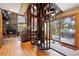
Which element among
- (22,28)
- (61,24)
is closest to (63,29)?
(61,24)

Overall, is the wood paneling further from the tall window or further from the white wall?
the white wall

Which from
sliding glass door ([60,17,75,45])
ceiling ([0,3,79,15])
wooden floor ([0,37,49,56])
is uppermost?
ceiling ([0,3,79,15])

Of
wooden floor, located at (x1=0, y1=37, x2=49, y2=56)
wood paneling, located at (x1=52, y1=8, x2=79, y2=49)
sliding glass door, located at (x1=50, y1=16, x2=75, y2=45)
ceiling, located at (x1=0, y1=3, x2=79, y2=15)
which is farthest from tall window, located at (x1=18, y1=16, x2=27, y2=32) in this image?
wood paneling, located at (x1=52, y1=8, x2=79, y2=49)

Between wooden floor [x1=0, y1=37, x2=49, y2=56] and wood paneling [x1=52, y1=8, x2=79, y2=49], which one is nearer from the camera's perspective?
wood paneling [x1=52, y1=8, x2=79, y2=49]

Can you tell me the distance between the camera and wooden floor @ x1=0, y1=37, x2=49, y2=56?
219cm

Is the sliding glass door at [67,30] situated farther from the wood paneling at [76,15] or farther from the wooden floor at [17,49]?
the wooden floor at [17,49]

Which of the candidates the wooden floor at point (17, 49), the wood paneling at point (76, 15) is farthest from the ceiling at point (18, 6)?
the wooden floor at point (17, 49)

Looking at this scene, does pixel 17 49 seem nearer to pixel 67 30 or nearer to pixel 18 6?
pixel 18 6

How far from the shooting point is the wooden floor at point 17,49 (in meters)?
2.19

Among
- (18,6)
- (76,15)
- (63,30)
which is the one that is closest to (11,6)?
(18,6)

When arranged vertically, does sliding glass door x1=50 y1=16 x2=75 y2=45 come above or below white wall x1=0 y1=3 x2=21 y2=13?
below

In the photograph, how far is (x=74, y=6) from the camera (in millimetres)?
2072

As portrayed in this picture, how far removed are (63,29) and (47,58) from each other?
0.58 meters

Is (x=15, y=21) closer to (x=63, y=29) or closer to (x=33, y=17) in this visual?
(x=33, y=17)
